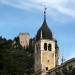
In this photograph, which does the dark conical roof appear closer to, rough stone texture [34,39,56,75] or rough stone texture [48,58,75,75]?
rough stone texture [34,39,56,75]

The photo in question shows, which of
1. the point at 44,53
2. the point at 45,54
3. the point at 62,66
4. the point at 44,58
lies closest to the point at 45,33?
the point at 44,53

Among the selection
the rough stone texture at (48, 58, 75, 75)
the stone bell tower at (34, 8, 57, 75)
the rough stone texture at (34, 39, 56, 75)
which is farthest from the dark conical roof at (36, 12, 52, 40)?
the rough stone texture at (48, 58, 75, 75)

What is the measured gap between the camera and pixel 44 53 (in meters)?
78.9

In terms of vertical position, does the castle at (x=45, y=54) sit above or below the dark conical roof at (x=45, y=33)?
below

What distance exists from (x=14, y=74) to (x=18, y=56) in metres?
74.3

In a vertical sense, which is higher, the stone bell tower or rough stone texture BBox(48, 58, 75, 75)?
the stone bell tower

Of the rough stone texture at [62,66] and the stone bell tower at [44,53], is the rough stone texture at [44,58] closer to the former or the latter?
the stone bell tower at [44,53]

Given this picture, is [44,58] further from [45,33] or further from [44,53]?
[45,33]

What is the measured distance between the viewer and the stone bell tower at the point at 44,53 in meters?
78.7

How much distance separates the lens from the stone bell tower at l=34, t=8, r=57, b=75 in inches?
3098

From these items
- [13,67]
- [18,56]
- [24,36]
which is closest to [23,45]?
[24,36]

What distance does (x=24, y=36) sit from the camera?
181875 mm

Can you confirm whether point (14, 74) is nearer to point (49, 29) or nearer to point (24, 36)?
point (49, 29)

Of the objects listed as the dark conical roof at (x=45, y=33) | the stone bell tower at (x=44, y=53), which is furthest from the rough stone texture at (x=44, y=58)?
the dark conical roof at (x=45, y=33)
